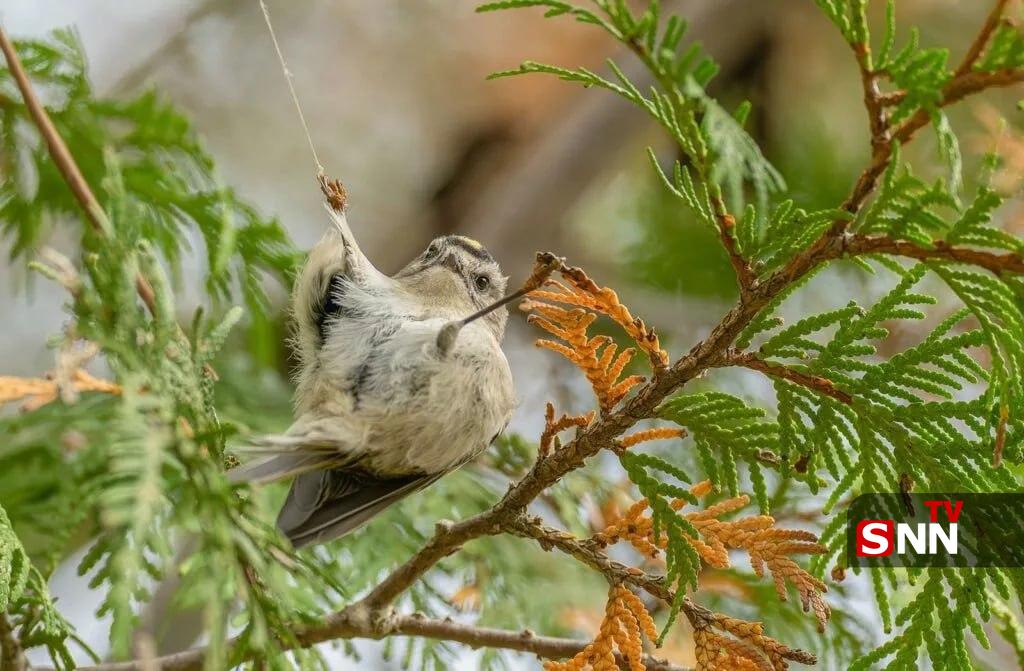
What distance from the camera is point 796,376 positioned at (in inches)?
53.1

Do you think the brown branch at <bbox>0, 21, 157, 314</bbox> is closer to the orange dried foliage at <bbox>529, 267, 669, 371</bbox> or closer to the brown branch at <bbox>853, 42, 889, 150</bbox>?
the orange dried foliage at <bbox>529, 267, 669, 371</bbox>

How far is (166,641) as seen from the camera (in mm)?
2891

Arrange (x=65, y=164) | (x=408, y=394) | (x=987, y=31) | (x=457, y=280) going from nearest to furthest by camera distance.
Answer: (x=987, y=31) < (x=65, y=164) < (x=408, y=394) < (x=457, y=280)

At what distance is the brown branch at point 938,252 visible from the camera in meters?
1.13

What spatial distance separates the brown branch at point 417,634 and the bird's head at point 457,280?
62 centimetres

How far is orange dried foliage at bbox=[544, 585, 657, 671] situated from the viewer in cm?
139

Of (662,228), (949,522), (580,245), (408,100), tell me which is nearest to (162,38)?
(408,100)

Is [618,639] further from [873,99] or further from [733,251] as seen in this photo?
[873,99]

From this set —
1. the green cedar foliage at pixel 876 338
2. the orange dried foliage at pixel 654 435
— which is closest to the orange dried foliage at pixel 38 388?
the orange dried foliage at pixel 654 435

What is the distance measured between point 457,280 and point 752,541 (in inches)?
36.2

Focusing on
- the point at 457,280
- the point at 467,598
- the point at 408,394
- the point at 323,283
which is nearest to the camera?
the point at 408,394

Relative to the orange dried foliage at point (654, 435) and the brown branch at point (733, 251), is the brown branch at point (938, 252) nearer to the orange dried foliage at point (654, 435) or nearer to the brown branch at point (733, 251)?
the brown branch at point (733, 251)

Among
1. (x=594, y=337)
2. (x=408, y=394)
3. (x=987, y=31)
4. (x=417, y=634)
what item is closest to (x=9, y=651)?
(x=417, y=634)

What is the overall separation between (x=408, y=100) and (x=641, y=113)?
53.6 inches
